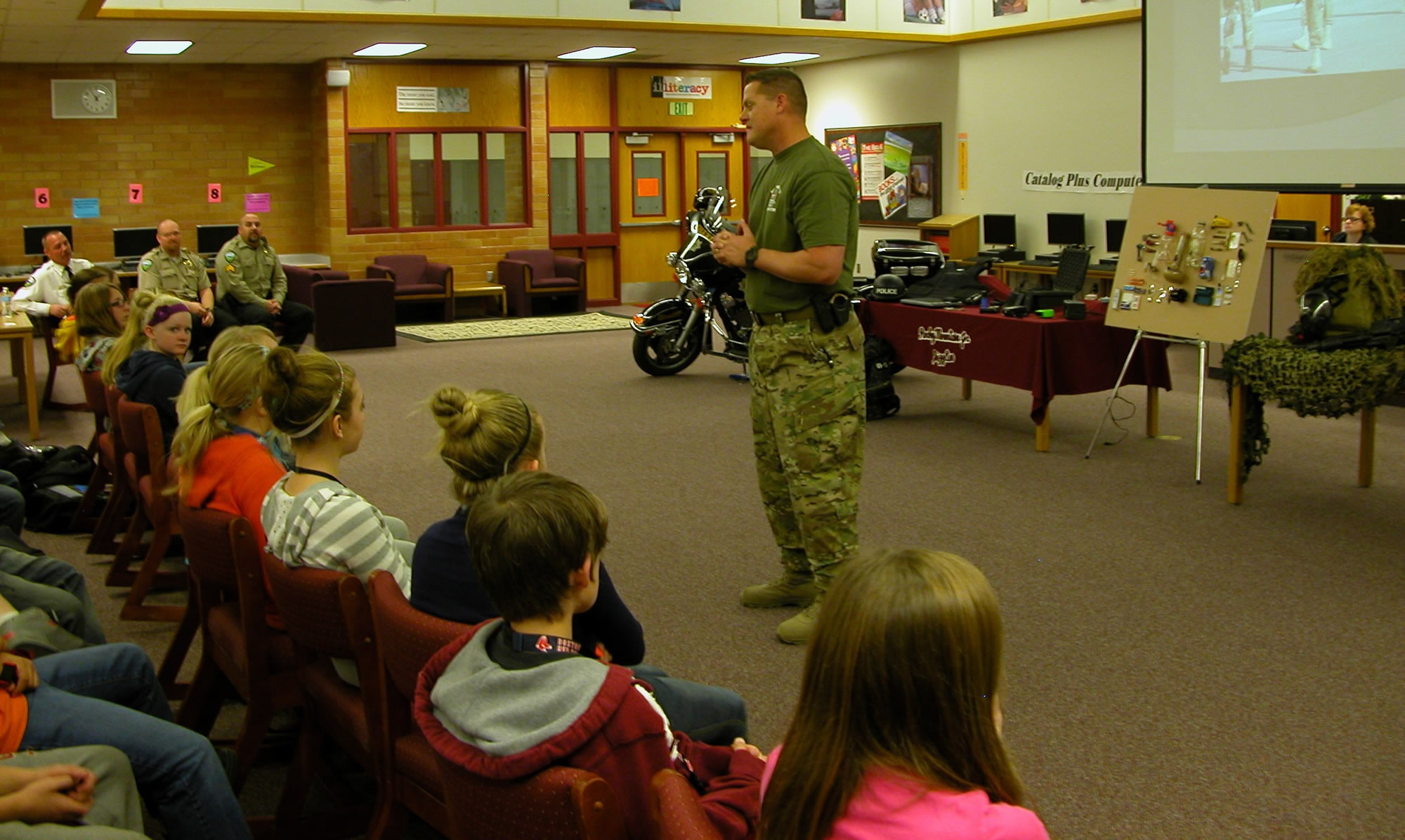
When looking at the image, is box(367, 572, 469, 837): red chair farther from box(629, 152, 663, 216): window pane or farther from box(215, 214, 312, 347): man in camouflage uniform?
box(629, 152, 663, 216): window pane

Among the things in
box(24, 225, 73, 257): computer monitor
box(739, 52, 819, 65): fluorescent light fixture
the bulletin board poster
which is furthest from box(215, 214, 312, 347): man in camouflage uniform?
box(739, 52, 819, 65): fluorescent light fixture

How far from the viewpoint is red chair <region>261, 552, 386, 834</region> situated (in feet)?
7.70

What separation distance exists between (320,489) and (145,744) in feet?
2.04

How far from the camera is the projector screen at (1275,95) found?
5.90m

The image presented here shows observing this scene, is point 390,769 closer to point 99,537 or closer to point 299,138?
point 99,537

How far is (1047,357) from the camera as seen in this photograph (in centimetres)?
670

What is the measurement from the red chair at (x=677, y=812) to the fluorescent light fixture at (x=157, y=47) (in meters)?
12.0

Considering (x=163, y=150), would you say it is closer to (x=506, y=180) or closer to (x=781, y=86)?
(x=506, y=180)

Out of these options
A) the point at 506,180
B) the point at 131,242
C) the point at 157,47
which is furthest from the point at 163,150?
the point at 506,180

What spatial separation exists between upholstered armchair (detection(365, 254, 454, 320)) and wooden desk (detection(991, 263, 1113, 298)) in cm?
568

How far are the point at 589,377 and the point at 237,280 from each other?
9.57 feet

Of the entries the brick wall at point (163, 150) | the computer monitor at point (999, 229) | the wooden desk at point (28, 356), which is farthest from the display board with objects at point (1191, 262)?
the brick wall at point (163, 150)

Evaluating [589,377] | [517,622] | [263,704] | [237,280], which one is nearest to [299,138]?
[237,280]

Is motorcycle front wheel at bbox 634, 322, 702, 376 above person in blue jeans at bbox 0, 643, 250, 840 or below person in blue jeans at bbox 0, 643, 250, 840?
above
